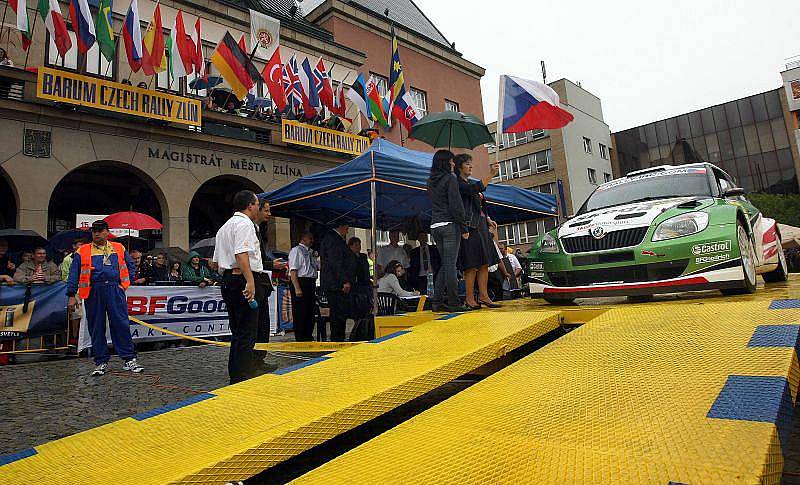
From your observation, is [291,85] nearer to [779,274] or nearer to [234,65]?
[234,65]

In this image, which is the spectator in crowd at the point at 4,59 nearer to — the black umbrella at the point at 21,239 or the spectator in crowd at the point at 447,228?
the black umbrella at the point at 21,239

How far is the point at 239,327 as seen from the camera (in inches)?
176

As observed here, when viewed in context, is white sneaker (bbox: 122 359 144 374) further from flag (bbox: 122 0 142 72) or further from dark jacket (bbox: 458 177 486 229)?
flag (bbox: 122 0 142 72)

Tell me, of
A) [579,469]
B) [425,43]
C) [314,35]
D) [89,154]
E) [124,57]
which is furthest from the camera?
[425,43]

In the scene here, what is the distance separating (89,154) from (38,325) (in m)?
6.93

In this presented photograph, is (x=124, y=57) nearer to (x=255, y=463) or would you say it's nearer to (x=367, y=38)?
(x=367, y=38)

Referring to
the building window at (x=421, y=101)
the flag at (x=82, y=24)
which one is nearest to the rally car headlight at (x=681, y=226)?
the flag at (x=82, y=24)

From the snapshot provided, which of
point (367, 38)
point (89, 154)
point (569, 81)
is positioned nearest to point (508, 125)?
point (89, 154)

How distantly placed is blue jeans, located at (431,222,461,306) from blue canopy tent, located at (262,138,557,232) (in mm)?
1611

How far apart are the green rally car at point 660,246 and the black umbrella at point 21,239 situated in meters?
10.2

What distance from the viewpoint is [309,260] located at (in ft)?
23.6

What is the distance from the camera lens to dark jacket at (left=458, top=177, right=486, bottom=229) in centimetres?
561

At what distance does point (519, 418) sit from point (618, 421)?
0.35 metres

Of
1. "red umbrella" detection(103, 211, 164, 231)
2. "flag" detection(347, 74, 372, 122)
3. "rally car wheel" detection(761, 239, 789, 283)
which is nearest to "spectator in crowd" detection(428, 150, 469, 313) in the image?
"rally car wheel" detection(761, 239, 789, 283)
